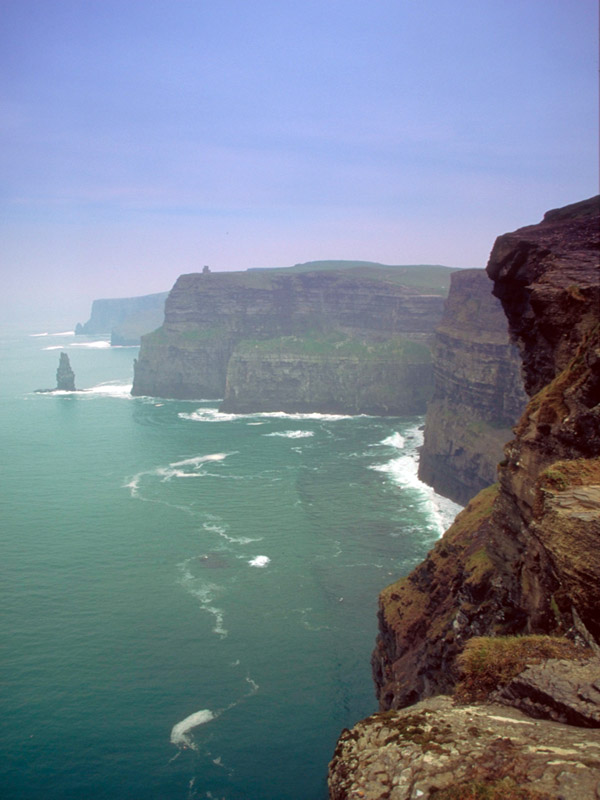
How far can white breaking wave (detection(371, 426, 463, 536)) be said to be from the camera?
272 ft

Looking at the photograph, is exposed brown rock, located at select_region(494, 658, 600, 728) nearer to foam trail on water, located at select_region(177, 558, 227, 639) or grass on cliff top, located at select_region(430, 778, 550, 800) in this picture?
grass on cliff top, located at select_region(430, 778, 550, 800)

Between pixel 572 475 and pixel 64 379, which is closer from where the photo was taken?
pixel 572 475

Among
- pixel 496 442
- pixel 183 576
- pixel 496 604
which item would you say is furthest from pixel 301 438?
pixel 496 604

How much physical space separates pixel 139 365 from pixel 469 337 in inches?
4271

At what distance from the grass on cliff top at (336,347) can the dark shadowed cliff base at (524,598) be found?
12292 cm

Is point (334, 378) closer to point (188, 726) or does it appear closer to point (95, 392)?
point (95, 392)

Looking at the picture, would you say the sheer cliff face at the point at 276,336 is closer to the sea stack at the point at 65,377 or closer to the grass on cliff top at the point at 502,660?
the sea stack at the point at 65,377

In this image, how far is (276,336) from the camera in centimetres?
18488

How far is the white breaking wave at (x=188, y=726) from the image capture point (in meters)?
41.6

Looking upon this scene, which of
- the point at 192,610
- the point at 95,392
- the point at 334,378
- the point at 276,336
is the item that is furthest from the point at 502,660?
the point at 95,392

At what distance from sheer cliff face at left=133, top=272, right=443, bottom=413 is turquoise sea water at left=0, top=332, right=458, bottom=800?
49249 mm

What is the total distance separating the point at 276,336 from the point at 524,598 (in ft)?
544

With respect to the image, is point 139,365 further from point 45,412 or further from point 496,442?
point 496,442

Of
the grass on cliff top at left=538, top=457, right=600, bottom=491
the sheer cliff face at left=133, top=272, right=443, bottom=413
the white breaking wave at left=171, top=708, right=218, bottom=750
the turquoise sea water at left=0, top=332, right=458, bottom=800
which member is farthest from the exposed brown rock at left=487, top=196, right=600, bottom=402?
the sheer cliff face at left=133, top=272, right=443, bottom=413
